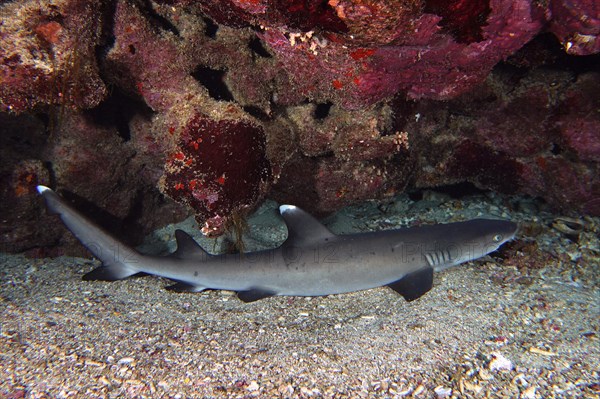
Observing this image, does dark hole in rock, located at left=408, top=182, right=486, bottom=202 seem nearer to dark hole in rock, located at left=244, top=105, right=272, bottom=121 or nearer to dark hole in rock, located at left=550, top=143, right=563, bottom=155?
dark hole in rock, located at left=550, top=143, right=563, bottom=155

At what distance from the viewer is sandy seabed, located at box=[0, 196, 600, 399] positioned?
2.35m

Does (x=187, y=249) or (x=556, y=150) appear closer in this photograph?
(x=187, y=249)

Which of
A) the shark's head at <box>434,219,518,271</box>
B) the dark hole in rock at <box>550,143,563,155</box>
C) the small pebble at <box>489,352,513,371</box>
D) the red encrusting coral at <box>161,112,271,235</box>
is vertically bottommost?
the small pebble at <box>489,352,513,371</box>

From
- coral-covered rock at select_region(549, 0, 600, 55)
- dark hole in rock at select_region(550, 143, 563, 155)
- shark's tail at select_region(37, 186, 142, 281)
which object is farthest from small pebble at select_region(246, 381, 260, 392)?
dark hole in rock at select_region(550, 143, 563, 155)

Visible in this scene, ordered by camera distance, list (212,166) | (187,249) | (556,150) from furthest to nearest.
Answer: (556,150)
(187,249)
(212,166)

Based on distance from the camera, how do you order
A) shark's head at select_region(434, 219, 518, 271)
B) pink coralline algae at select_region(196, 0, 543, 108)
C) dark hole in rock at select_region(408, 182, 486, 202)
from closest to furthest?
1. pink coralline algae at select_region(196, 0, 543, 108)
2. shark's head at select_region(434, 219, 518, 271)
3. dark hole in rock at select_region(408, 182, 486, 202)

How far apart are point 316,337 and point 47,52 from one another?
2.99 m

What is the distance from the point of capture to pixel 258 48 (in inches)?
152

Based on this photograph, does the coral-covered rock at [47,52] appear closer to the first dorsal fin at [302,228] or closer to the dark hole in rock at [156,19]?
the dark hole in rock at [156,19]

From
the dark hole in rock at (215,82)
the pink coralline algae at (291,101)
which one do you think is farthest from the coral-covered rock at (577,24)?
the dark hole in rock at (215,82)

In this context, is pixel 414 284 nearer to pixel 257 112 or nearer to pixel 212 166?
pixel 212 166

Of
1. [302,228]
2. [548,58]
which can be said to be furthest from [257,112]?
[548,58]

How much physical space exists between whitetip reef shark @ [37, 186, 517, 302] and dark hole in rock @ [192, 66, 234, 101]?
4.35 feet

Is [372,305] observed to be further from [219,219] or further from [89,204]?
[89,204]
